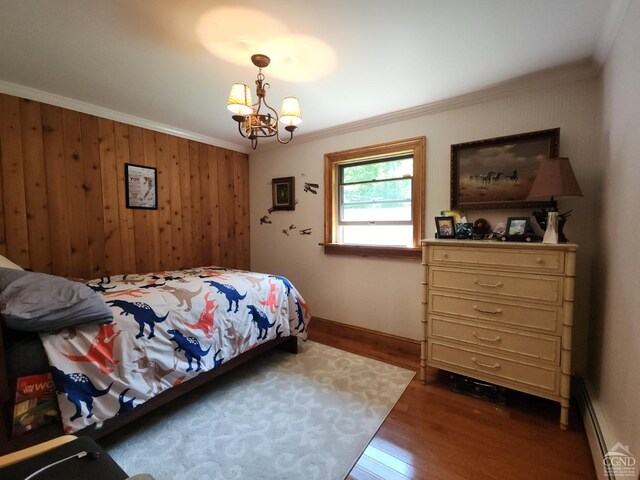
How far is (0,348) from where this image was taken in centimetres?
114

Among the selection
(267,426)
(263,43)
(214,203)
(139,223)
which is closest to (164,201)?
(139,223)

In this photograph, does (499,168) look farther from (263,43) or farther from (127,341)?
(127,341)

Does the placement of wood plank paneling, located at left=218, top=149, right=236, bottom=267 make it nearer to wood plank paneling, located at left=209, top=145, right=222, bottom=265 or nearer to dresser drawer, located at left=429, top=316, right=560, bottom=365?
wood plank paneling, located at left=209, top=145, right=222, bottom=265

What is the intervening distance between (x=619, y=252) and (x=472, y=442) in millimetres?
1283

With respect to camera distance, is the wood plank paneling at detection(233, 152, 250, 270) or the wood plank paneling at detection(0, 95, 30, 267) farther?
the wood plank paneling at detection(233, 152, 250, 270)

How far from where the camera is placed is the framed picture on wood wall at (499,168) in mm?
2057

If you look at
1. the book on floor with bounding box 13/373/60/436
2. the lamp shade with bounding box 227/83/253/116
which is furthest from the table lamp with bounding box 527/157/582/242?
the book on floor with bounding box 13/373/60/436

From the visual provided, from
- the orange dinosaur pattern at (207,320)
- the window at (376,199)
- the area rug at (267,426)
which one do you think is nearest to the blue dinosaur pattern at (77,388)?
the area rug at (267,426)

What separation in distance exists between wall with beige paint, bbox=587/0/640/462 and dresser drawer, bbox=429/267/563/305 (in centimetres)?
25

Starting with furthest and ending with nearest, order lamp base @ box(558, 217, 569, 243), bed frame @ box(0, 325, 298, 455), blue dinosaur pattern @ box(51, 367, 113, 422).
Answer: lamp base @ box(558, 217, 569, 243) < blue dinosaur pattern @ box(51, 367, 113, 422) < bed frame @ box(0, 325, 298, 455)

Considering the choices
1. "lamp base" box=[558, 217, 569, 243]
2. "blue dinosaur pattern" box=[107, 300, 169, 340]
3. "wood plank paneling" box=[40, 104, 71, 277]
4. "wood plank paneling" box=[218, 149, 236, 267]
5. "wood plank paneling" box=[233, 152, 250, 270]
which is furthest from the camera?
"wood plank paneling" box=[233, 152, 250, 270]

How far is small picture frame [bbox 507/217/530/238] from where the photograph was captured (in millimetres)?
1990

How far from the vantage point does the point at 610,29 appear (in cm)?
148

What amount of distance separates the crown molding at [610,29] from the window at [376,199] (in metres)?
1.17
